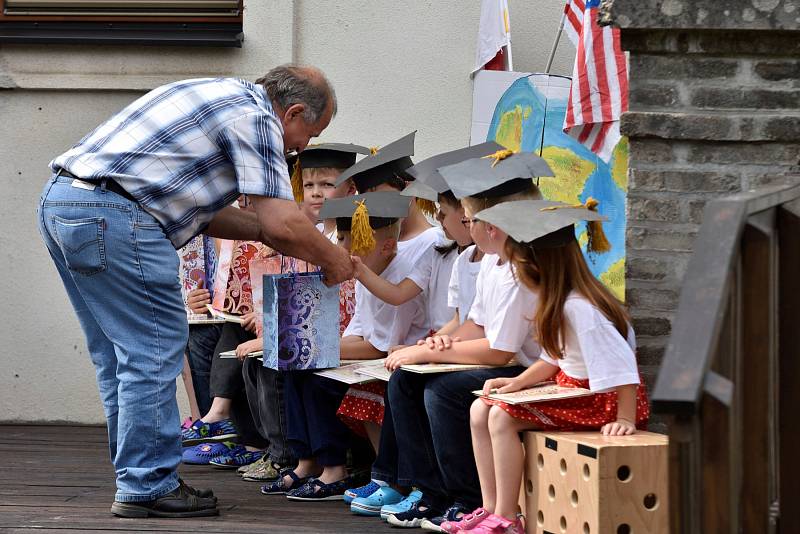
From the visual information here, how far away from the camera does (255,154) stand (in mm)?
4109

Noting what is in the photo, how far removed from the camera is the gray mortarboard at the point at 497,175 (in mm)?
3912

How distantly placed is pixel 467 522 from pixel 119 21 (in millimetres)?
4086

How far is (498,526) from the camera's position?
3.62 meters

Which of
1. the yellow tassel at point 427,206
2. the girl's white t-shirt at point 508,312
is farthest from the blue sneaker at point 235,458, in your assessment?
the girl's white t-shirt at point 508,312

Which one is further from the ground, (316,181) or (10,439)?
(316,181)

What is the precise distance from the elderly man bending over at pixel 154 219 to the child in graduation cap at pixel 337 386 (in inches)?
18.7

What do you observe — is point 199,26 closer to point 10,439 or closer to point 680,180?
point 10,439

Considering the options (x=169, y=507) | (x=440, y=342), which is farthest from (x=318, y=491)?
(x=440, y=342)

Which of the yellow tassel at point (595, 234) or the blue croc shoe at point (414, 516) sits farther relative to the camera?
the blue croc shoe at point (414, 516)

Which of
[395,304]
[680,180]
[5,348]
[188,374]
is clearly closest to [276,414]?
[395,304]

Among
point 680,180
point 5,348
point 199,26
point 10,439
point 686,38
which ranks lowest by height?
point 10,439

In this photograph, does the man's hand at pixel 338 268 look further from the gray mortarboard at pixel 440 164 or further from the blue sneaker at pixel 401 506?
the blue sneaker at pixel 401 506

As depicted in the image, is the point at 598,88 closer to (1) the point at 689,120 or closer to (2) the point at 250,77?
(1) the point at 689,120

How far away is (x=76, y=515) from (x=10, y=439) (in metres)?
2.28
